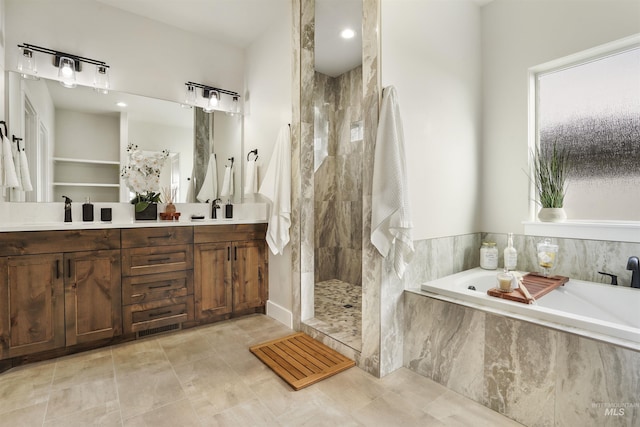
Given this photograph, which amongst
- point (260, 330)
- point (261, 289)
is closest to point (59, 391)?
point (260, 330)

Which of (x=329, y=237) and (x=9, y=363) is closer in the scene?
(x=9, y=363)

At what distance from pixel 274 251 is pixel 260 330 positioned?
0.68 metres

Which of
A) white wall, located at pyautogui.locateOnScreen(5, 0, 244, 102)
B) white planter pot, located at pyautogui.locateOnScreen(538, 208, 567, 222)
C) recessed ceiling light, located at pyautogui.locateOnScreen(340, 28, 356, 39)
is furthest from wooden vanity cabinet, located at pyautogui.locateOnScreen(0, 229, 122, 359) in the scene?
white planter pot, located at pyautogui.locateOnScreen(538, 208, 567, 222)

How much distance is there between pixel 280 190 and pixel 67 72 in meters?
1.98

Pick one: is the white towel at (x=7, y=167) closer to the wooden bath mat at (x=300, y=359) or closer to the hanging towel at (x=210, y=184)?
the hanging towel at (x=210, y=184)

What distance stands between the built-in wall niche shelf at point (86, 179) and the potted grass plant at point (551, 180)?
3510 mm

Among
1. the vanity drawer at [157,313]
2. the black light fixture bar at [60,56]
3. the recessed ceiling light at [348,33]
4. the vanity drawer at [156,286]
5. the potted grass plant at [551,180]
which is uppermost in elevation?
the recessed ceiling light at [348,33]

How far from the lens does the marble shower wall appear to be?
3980 mm

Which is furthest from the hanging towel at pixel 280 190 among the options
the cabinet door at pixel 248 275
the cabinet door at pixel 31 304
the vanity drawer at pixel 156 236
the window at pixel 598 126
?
the window at pixel 598 126

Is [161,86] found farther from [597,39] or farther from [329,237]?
[597,39]

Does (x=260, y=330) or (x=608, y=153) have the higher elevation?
(x=608, y=153)

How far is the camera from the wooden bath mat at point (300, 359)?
193cm

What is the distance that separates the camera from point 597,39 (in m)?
2.15

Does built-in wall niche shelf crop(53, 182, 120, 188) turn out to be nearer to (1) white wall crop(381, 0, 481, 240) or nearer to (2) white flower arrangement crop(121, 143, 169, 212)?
(2) white flower arrangement crop(121, 143, 169, 212)
